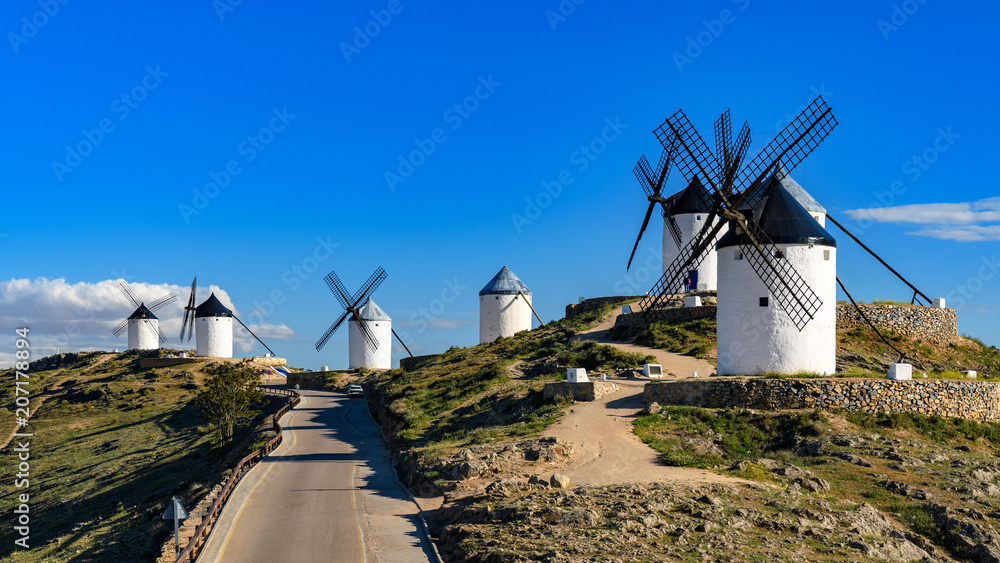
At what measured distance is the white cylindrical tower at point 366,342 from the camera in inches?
2825

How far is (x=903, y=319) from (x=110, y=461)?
42.2 meters

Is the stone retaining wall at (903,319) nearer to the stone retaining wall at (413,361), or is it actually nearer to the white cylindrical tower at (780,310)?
the white cylindrical tower at (780,310)

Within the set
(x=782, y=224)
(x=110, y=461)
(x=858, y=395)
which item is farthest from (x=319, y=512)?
(x=110, y=461)

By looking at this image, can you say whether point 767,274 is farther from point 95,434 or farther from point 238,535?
point 95,434

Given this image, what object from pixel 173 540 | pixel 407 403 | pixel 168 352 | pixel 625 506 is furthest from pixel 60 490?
pixel 168 352

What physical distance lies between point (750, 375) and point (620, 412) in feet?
17.1

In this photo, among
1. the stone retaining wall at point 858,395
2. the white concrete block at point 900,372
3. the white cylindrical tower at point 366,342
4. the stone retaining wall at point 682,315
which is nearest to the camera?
the stone retaining wall at point 858,395

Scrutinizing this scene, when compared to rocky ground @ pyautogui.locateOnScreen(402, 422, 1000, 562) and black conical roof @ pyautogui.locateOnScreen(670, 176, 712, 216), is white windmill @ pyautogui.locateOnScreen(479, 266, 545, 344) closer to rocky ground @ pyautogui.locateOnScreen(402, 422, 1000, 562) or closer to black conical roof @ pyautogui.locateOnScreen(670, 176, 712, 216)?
black conical roof @ pyautogui.locateOnScreen(670, 176, 712, 216)

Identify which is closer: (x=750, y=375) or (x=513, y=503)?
(x=513, y=503)

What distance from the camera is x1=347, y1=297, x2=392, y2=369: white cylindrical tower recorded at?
71750 mm

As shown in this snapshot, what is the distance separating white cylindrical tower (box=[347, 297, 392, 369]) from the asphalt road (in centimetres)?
3891

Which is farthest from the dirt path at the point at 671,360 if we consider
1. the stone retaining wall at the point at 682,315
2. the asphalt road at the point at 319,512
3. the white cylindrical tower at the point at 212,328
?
the white cylindrical tower at the point at 212,328

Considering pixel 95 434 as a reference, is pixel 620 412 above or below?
above

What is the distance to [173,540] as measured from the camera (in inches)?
730
